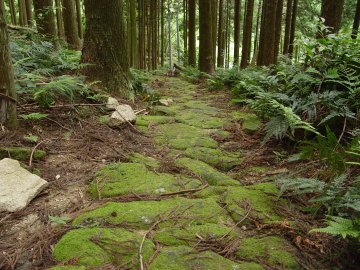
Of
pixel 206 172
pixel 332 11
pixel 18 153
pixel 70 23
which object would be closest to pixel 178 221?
pixel 206 172

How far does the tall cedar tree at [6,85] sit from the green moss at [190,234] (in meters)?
2.31

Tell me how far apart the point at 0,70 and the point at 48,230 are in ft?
6.69

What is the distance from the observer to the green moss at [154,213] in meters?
2.05

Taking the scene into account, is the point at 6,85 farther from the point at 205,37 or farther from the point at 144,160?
the point at 205,37

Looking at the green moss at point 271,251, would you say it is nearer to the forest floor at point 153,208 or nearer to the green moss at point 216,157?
the forest floor at point 153,208

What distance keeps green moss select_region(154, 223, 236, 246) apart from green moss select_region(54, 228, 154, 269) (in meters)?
0.13

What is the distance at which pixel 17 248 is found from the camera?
170cm

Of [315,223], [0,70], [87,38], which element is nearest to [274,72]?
[87,38]

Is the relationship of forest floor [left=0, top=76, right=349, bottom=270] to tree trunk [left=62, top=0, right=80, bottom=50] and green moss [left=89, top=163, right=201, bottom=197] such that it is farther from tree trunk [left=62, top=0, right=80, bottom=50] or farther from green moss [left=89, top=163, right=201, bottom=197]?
tree trunk [left=62, top=0, right=80, bottom=50]

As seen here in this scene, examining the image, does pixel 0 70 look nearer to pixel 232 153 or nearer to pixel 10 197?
pixel 10 197

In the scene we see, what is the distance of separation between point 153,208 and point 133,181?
0.54 m

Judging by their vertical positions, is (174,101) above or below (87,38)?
below

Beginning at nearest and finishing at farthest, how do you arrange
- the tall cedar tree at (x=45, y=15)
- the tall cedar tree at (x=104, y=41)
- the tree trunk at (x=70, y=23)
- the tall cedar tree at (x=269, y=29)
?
the tall cedar tree at (x=104, y=41), the tall cedar tree at (x=45, y=15), the tall cedar tree at (x=269, y=29), the tree trunk at (x=70, y=23)

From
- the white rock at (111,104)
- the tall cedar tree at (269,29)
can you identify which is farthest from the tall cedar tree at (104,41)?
the tall cedar tree at (269,29)
